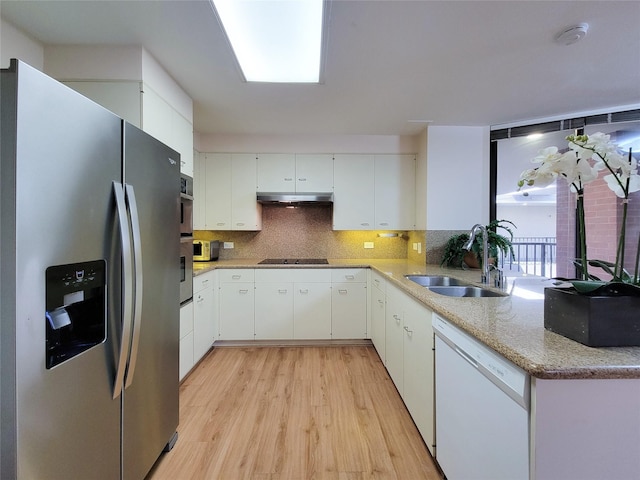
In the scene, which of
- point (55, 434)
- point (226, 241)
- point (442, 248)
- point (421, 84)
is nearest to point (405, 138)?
point (421, 84)

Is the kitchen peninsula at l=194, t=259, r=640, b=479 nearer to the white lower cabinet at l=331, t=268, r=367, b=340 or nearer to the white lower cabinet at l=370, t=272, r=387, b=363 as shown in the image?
the white lower cabinet at l=370, t=272, r=387, b=363

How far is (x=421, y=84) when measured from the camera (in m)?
2.18

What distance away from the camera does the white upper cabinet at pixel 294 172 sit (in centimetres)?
328

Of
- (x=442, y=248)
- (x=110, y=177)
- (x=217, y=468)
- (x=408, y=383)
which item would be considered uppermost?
(x=110, y=177)

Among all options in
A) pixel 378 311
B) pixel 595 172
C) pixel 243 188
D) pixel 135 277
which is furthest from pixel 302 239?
pixel 595 172

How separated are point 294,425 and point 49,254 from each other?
165 cm

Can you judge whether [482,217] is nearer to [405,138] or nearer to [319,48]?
[405,138]

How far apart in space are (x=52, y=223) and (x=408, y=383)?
Answer: 1966 mm

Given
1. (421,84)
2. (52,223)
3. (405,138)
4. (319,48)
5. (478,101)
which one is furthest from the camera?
(405,138)

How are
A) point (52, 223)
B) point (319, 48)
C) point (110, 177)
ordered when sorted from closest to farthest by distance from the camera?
point (52, 223), point (110, 177), point (319, 48)

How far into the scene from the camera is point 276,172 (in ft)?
10.8

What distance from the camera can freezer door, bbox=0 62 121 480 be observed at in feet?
2.40

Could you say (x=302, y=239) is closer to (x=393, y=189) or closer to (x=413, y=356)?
(x=393, y=189)

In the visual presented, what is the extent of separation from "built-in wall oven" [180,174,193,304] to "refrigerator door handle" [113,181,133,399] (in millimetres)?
1127
